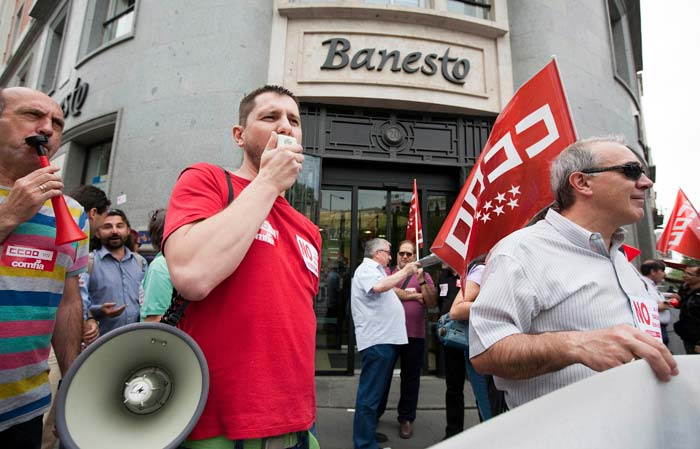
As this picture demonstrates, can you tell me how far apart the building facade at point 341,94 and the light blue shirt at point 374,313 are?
2.43m

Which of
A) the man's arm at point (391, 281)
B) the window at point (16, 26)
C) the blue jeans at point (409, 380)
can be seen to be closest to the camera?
the man's arm at point (391, 281)

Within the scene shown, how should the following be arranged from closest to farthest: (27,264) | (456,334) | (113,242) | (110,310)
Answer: (27,264)
(110,310)
(113,242)
(456,334)

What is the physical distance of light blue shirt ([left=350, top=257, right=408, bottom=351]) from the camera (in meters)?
4.06

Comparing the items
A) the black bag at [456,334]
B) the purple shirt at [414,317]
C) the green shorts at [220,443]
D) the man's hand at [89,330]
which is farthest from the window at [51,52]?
the green shorts at [220,443]

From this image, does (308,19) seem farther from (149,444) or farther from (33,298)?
(149,444)

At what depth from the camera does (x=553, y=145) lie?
2373 mm

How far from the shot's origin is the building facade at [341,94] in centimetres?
646

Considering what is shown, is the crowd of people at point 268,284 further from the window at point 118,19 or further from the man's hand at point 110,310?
the window at point 118,19

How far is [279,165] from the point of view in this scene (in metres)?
1.16

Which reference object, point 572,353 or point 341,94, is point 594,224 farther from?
point 341,94

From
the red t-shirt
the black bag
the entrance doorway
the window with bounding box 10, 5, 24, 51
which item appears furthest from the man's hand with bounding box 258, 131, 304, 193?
the window with bounding box 10, 5, 24, 51

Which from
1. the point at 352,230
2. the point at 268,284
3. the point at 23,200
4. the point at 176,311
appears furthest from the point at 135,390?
the point at 352,230

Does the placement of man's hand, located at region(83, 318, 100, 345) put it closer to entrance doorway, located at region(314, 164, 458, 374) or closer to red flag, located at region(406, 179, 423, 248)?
red flag, located at region(406, 179, 423, 248)

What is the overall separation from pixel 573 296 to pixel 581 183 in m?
0.57
